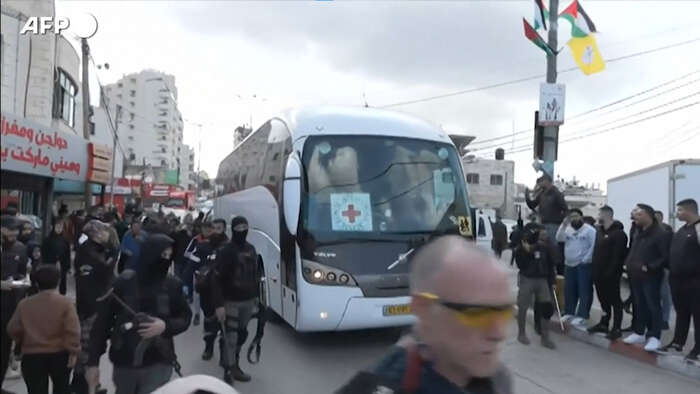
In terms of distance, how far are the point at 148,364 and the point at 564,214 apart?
8.68 meters

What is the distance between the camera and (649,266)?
8430mm

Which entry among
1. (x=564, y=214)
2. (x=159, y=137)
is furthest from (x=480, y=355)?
(x=159, y=137)

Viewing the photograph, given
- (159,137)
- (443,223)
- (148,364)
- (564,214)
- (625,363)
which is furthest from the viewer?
(159,137)

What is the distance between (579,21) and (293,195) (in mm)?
8174

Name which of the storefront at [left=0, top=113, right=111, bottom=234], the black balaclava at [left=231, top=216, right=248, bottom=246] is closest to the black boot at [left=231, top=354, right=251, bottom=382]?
the black balaclava at [left=231, top=216, right=248, bottom=246]

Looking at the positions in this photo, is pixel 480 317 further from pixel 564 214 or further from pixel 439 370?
pixel 564 214

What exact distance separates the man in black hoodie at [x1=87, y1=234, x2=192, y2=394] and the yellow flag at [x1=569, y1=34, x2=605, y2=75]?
1082cm

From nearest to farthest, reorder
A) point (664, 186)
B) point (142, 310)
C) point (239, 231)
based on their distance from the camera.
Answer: point (142, 310), point (239, 231), point (664, 186)

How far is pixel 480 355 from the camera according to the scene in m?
Result: 1.77

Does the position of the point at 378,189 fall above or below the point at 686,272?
above

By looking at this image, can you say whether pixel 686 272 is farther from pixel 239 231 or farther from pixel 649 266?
pixel 239 231

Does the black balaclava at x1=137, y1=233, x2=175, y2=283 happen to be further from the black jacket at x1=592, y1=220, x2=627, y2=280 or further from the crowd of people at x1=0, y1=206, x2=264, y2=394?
the black jacket at x1=592, y1=220, x2=627, y2=280

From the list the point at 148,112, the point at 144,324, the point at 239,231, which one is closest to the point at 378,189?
the point at 239,231

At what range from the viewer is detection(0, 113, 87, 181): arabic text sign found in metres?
1.88
